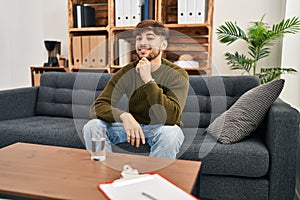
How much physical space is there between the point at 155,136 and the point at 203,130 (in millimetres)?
552

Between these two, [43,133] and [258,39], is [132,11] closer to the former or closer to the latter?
[258,39]

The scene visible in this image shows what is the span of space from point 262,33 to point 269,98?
861 mm

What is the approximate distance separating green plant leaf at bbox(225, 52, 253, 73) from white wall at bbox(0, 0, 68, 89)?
1.80 m

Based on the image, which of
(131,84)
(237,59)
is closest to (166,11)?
(237,59)

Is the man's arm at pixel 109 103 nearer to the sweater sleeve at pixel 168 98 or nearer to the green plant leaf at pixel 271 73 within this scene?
the sweater sleeve at pixel 168 98

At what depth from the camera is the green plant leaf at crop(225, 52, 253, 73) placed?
7.60 feet

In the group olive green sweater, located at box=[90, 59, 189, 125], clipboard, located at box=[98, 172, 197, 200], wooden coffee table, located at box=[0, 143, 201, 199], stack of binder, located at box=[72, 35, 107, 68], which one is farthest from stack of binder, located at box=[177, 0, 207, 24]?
clipboard, located at box=[98, 172, 197, 200]

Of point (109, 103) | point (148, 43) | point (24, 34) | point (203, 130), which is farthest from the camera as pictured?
point (24, 34)

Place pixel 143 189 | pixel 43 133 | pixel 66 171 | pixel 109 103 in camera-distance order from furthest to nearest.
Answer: pixel 43 133 → pixel 109 103 → pixel 66 171 → pixel 143 189

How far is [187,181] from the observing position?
92 cm

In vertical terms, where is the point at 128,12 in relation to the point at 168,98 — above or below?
above

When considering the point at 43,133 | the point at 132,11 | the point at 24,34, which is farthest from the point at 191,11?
the point at 24,34

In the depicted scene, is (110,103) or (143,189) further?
(110,103)

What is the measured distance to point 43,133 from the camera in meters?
1.70
